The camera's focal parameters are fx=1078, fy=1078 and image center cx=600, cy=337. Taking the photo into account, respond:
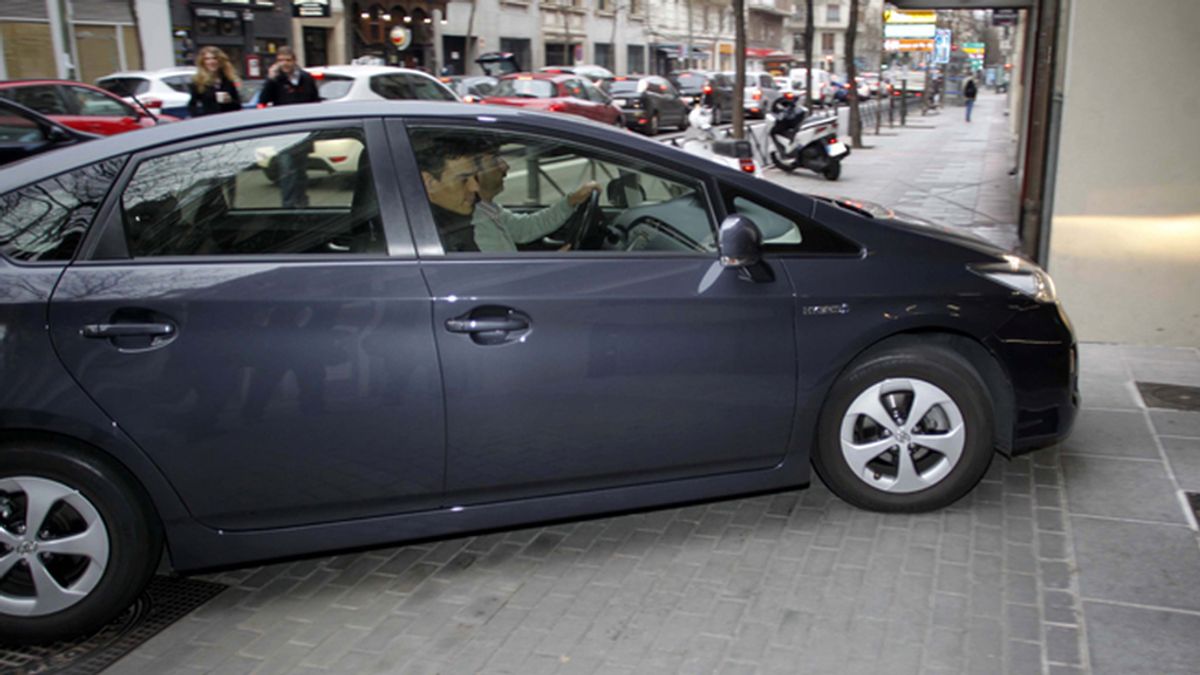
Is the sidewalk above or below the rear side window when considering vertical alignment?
below

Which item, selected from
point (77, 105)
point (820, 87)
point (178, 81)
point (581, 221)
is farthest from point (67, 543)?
point (820, 87)

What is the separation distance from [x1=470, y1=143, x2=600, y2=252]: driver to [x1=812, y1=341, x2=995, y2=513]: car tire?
122 centimetres

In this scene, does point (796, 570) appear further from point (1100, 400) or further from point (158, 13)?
point (158, 13)

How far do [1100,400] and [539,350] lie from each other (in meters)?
3.53

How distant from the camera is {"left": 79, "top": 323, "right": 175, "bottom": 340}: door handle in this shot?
3242 mm

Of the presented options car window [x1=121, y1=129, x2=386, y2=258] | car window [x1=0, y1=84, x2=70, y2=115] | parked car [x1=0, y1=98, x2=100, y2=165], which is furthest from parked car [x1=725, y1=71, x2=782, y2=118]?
car window [x1=121, y1=129, x2=386, y2=258]

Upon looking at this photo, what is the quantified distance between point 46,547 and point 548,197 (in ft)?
7.11

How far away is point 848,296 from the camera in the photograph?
392cm

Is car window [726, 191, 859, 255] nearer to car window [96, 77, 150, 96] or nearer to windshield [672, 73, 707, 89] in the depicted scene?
car window [96, 77, 150, 96]

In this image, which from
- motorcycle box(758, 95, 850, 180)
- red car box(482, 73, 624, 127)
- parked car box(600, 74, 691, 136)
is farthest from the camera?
parked car box(600, 74, 691, 136)

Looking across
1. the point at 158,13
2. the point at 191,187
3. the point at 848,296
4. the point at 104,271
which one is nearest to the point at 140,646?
the point at 104,271

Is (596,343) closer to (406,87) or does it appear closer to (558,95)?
(406,87)

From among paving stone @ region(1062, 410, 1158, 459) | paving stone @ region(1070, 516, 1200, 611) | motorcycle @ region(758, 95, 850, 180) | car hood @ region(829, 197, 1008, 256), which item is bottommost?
paving stone @ region(1062, 410, 1158, 459)

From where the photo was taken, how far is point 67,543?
3.28 meters
